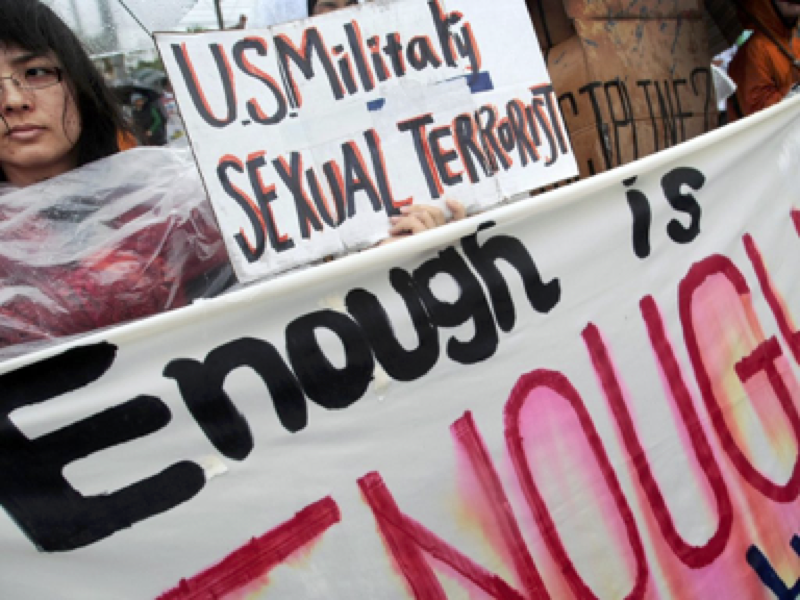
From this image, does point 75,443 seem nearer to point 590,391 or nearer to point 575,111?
point 590,391

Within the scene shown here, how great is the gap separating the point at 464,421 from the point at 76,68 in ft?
3.52

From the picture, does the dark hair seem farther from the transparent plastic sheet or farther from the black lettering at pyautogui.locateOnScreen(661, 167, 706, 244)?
the black lettering at pyautogui.locateOnScreen(661, 167, 706, 244)

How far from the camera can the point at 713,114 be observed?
258 cm

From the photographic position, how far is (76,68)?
1.51 m

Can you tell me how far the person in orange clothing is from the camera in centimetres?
291

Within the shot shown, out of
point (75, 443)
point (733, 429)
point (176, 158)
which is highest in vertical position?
point (176, 158)

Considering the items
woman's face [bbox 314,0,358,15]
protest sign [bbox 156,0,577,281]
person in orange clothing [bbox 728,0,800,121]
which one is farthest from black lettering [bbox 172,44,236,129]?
person in orange clothing [bbox 728,0,800,121]

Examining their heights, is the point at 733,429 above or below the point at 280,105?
below

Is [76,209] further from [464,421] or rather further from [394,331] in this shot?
[464,421]

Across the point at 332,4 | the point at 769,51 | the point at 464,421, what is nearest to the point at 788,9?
the point at 769,51

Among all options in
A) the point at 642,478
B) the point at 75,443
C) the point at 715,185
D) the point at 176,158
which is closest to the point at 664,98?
the point at 715,185

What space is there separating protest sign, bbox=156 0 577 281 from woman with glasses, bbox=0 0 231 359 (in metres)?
0.18

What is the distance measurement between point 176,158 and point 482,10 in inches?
28.6

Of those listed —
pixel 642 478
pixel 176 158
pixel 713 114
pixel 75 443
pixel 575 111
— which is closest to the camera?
pixel 75 443
